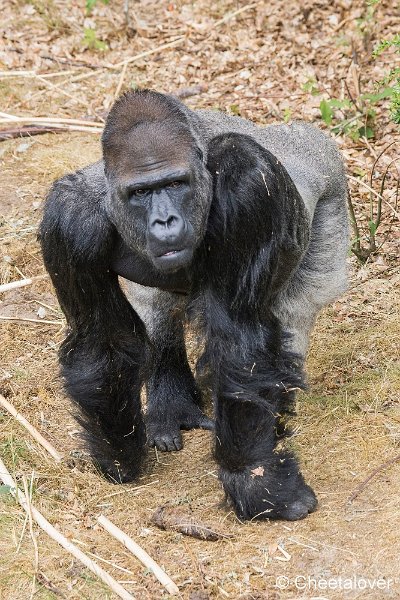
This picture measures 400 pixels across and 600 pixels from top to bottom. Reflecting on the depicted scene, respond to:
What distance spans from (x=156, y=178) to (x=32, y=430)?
1.99m

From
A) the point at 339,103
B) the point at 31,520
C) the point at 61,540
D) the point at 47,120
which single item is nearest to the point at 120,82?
the point at 47,120

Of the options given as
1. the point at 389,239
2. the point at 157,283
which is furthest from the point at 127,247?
the point at 389,239

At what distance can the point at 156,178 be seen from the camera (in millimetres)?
3967

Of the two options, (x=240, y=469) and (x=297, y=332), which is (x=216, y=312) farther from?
(x=297, y=332)

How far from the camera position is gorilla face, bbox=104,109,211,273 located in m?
3.96

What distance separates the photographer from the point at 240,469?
4.37m

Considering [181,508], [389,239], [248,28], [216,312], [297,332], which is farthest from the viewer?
[248,28]

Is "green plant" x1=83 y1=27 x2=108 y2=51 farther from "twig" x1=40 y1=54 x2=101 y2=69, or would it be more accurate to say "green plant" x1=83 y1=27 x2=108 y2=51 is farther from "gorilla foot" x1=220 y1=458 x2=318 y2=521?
"gorilla foot" x1=220 y1=458 x2=318 y2=521

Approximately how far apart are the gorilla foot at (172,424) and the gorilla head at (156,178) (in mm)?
1542

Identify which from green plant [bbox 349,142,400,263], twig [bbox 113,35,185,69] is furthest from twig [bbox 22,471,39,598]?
twig [bbox 113,35,185,69]

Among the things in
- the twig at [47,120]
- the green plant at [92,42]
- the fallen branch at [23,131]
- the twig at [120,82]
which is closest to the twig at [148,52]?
the twig at [120,82]

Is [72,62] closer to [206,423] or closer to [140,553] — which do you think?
[206,423]

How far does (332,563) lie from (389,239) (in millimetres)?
3664

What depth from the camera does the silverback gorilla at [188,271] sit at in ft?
13.4
